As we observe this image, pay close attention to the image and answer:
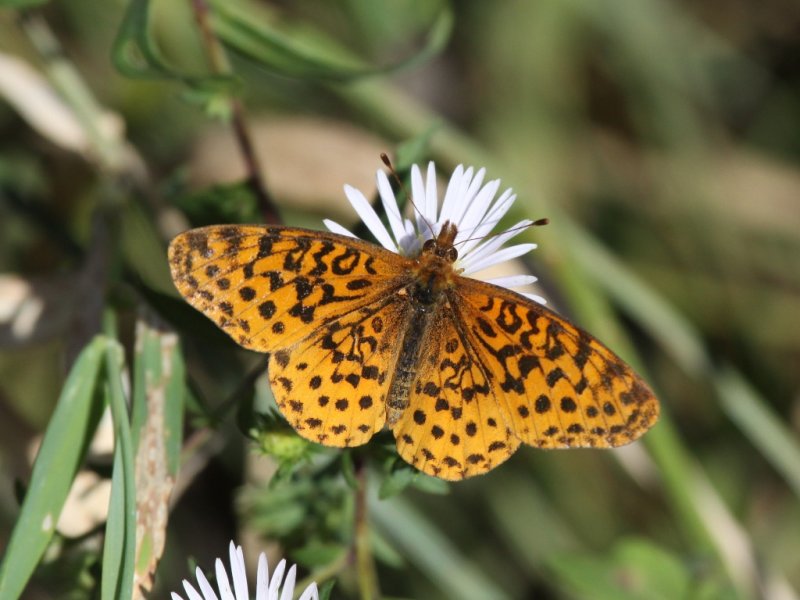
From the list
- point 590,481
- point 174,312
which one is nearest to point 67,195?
point 174,312

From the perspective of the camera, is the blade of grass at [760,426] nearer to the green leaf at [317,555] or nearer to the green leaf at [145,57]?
the green leaf at [317,555]

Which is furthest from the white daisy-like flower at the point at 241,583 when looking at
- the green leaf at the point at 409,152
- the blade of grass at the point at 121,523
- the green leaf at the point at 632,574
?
the green leaf at the point at 632,574

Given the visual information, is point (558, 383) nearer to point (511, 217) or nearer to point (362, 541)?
point (362, 541)

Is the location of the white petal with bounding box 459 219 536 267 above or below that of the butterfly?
above

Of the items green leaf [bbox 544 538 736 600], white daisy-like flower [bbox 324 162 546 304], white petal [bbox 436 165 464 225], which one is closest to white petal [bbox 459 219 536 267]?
white daisy-like flower [bbox 324 162 546 304]

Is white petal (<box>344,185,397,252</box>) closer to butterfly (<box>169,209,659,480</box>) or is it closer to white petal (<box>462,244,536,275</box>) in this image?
butterfly (<box>169,209,659,480</box>)
